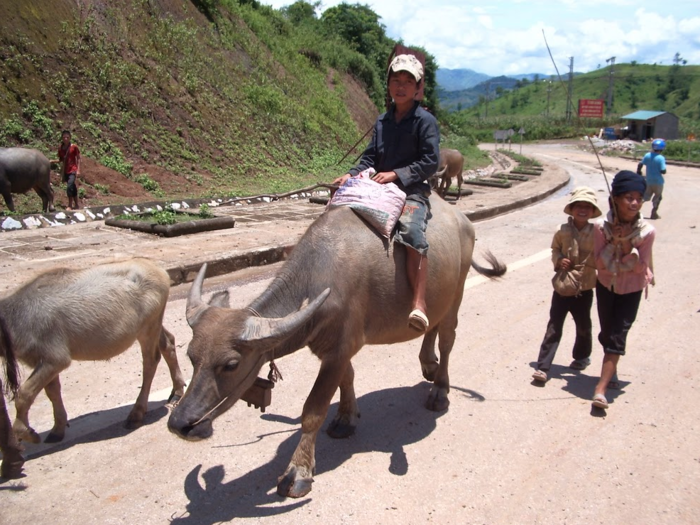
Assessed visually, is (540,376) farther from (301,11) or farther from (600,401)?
(301,11)

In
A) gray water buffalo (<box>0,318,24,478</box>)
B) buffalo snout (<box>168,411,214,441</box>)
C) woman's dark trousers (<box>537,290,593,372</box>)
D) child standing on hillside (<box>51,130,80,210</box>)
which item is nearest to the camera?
buffalo snout (<box>168,411,214,441</box>)

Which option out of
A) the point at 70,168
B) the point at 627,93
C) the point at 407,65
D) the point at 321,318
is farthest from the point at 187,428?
the point at 627,93

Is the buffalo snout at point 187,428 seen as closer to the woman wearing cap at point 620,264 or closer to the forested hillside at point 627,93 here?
the woman wearing cap at point 620,264

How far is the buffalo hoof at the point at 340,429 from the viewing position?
14.0 feet

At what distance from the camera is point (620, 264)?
4789 mm

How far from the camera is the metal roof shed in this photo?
6606cm

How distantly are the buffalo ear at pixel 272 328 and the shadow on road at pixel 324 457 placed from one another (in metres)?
1.00

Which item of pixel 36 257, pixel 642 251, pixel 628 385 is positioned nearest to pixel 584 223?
pixel 642 251

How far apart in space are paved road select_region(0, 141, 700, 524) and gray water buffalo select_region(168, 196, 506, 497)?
269 millimetres

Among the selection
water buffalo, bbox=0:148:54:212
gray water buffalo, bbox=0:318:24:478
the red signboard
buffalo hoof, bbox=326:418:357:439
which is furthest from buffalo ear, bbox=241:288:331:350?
the red signboard

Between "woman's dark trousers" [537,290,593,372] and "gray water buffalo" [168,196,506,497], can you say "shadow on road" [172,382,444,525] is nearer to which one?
"gray water buffalo" [168,196,506,497]

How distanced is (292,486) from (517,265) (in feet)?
22.5

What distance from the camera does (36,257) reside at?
8.64m

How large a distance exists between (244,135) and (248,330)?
60.5ft
